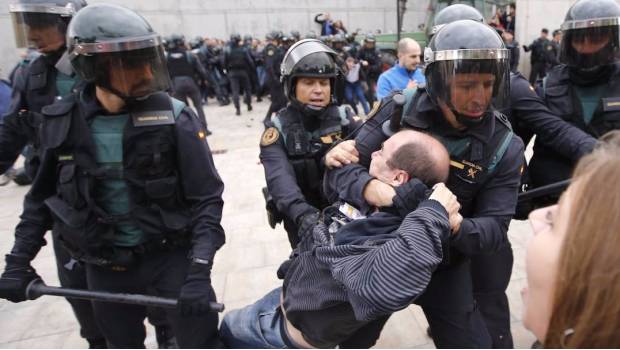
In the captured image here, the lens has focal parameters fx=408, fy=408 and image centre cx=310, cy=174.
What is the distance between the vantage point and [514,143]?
1.62 m

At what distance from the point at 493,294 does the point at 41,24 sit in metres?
2.70

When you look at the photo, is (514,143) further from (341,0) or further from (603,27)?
(341,0)

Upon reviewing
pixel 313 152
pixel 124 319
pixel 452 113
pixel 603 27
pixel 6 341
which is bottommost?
pixel 6 341

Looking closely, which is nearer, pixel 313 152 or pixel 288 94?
pixel 313 152

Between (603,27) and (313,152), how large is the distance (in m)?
1.72

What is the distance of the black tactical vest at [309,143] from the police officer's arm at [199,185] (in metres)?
0.50

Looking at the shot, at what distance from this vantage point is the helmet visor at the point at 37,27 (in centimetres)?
211

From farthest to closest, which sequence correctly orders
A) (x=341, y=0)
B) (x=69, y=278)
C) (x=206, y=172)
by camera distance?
(x=341, y=0), (x=69, y=278), (x=206, y=172)

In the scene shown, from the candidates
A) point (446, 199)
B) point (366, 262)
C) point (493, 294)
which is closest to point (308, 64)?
point (446, 199)

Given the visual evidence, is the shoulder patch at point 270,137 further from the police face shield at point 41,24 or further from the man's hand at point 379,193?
the police face shield at point 41,24

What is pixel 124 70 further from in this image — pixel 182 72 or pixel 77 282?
pixel 182 72

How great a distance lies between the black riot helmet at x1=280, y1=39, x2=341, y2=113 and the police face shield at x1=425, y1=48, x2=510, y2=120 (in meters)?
0.78

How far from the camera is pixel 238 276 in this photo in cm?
334

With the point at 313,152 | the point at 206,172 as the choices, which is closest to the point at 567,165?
the point at 313,152
